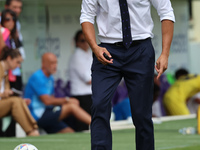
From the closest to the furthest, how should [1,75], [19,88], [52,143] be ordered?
[52,143]
[1,75]
[19,88]

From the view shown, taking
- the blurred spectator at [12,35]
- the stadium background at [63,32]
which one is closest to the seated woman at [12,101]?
the blurred spectator at [12,35]

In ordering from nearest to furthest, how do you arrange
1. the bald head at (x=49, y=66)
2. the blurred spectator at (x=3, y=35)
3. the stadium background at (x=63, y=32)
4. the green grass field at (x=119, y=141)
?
1. the green grass field at (x=119, y=141)
2. the blurred spectator at (x=3, y=35)
3. the bald head at (x=49, y=66)
4. the stadium background at (x=63, y=32)

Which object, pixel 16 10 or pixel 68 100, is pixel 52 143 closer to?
pixel 68 100

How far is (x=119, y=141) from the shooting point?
815 cm

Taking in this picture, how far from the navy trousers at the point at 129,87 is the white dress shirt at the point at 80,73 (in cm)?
576

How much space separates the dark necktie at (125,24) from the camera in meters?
4.43

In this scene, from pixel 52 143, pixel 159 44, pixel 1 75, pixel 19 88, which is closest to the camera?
pixel 52 143

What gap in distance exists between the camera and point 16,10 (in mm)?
10023

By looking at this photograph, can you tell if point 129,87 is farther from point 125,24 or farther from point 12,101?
point 12,101


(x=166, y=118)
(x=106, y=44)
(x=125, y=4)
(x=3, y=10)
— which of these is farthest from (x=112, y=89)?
(x=166, y=118)

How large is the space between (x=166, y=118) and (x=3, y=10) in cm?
447

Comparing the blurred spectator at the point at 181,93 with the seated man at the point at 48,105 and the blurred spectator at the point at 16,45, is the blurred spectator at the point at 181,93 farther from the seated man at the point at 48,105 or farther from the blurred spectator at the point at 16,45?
the blurred spectator at the point at 16,45

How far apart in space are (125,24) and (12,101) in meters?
4.96

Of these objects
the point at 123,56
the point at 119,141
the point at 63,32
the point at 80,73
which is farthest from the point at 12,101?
the point at 123,56
